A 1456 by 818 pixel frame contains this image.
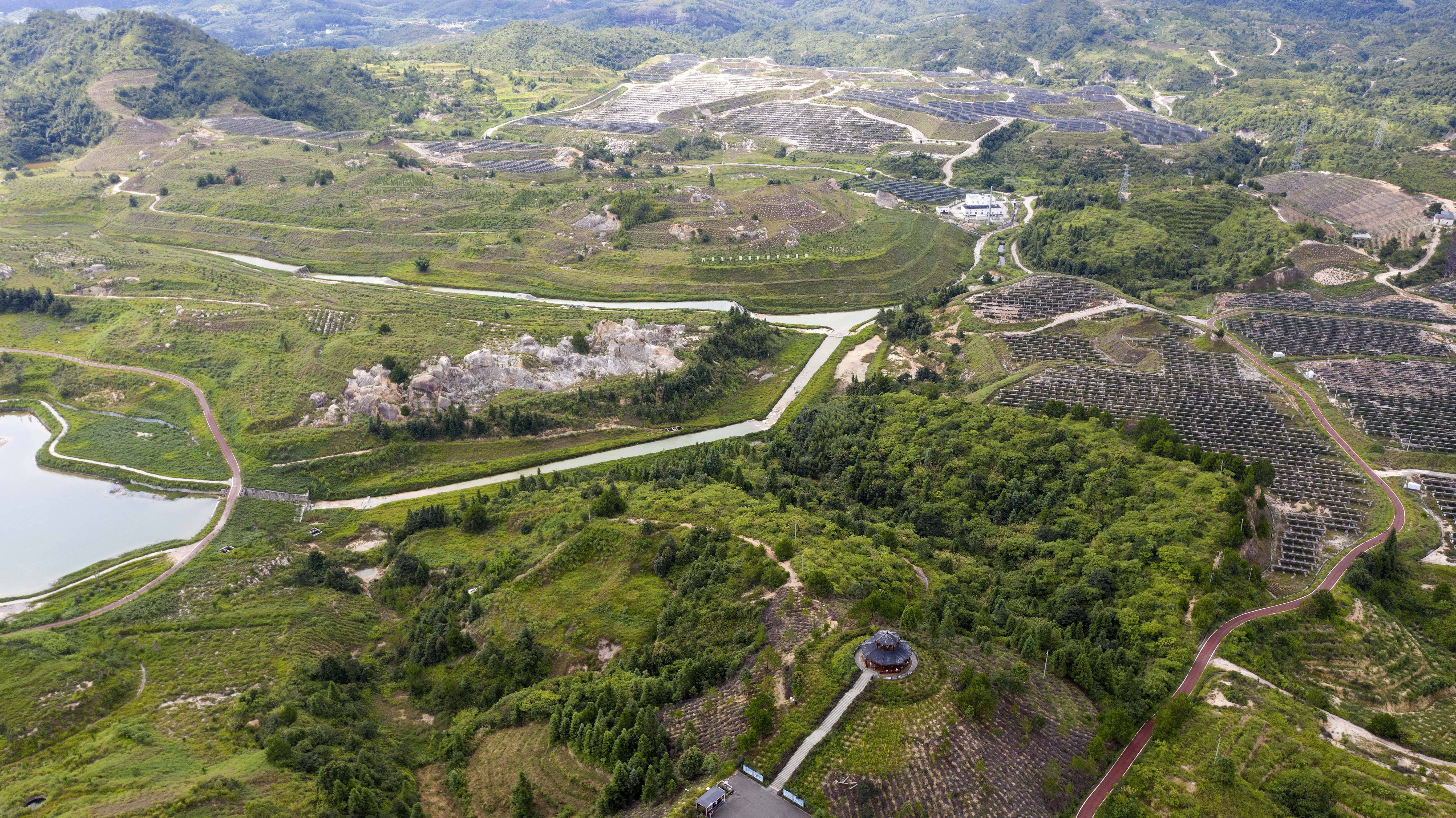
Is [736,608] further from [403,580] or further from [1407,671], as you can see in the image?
[1407,671]

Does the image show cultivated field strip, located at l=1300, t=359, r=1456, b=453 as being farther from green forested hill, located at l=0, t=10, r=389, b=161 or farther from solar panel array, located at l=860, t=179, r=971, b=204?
green forested hill, located at l=0, t=10, r=389, b=161

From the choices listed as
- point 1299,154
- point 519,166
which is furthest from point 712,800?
point 1299,154

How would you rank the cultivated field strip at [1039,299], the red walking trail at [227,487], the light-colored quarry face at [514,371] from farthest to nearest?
the cultivated field strip at [1039,299] → the light-colored quarry face at [514,371] → the red walking trail at [227,487]

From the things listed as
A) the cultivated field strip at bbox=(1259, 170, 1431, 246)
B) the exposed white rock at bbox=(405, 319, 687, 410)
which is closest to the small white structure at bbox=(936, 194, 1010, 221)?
the cultivated field strip at bbox=(1259, 170, 1431, 246)

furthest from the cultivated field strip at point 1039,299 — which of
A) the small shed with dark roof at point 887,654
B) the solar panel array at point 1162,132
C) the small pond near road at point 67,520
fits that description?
the solar panel array at point 1162,132

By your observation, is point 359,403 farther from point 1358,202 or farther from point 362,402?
point 1358,202

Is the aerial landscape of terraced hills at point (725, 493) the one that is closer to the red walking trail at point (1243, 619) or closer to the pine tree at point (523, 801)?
the red walking trail at point (1243, 619)

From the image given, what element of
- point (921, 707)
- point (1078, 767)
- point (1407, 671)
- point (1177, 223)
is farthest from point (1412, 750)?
point (1177, 223)
